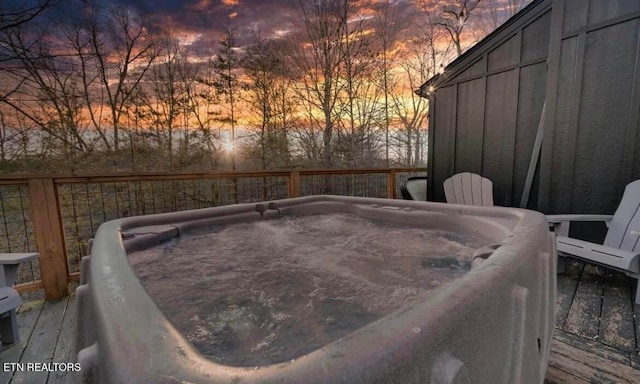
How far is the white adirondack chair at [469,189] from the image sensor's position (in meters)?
3.66

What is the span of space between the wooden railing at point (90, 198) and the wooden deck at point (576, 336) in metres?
0.38

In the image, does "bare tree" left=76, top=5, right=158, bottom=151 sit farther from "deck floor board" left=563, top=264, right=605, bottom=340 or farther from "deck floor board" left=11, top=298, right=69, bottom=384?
"deck floor board" left=563, top=264, right=605, bottom=340

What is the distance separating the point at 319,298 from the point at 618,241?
97.2 inches

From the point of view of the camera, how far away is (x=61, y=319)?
6.06ft

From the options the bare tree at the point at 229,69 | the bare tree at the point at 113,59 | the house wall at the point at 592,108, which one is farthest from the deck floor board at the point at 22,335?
the bare tree at the point at 229,69

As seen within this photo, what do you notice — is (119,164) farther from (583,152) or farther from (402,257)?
(583,152)

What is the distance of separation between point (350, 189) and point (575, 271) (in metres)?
3.99

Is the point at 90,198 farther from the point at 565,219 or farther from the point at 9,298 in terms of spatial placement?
the point at 565,219

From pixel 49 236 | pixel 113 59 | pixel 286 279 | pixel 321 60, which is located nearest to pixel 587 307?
pixel 286 279

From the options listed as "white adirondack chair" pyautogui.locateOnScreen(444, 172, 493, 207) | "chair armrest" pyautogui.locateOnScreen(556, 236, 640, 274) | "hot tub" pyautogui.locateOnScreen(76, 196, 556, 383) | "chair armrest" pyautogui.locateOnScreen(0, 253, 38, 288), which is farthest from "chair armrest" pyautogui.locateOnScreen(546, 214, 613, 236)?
"chair armrest" pyautogui.locateOnScreen(0, 253, 38, 288)

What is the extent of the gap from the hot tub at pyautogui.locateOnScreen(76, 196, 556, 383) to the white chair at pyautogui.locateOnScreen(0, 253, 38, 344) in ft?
1.69

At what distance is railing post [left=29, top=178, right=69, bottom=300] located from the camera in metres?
2.03

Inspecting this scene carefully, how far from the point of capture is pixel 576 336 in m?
1.52

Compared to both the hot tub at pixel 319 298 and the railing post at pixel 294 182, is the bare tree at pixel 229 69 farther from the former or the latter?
the hot tub at pixel 319 298
